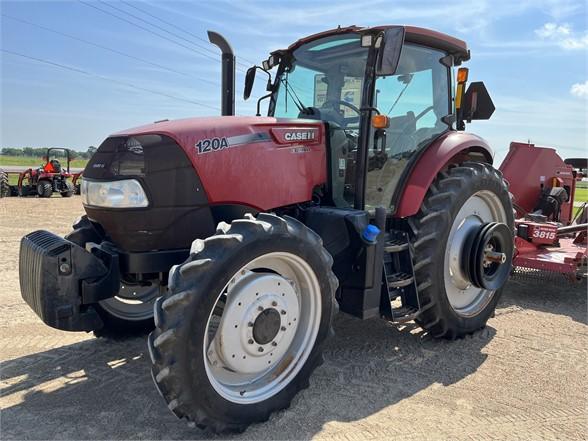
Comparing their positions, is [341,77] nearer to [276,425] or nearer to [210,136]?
[210,136]

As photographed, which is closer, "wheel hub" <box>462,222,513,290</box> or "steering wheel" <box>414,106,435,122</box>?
"wheel hub" <box>462,222,513,290</box>

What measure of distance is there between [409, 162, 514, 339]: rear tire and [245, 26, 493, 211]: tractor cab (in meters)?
0.33

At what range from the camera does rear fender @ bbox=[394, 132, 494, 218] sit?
12.7 feet

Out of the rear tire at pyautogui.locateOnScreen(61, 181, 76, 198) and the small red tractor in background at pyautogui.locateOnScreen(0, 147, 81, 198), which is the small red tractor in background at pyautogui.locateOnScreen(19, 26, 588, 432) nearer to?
the small red tractor in background at pyautogui.locateOnScreen(0, 147, 81, 198)

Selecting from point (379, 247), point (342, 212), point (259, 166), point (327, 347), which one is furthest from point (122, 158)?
point (327, 347)

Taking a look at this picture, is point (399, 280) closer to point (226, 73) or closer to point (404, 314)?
point (404, 314)

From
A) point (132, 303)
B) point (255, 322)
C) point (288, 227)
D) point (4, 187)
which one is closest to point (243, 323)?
point (255, 322)

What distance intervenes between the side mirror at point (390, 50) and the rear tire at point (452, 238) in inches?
47.7

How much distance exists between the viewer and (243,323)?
2.81 metres

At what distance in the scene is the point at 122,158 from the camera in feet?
9.81

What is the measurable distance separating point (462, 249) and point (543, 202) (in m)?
3.70

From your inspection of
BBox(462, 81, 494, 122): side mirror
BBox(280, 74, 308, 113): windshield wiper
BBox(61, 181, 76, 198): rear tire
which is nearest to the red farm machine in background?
BBox(462, 81, 494, 122): side mirror

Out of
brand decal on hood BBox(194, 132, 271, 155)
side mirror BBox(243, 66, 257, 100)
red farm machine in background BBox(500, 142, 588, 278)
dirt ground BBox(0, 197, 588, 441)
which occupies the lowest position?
dirt ground BBox(0, 197, 588, 441)

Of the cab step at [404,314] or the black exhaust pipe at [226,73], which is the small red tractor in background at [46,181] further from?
the cab step at [404,314]
